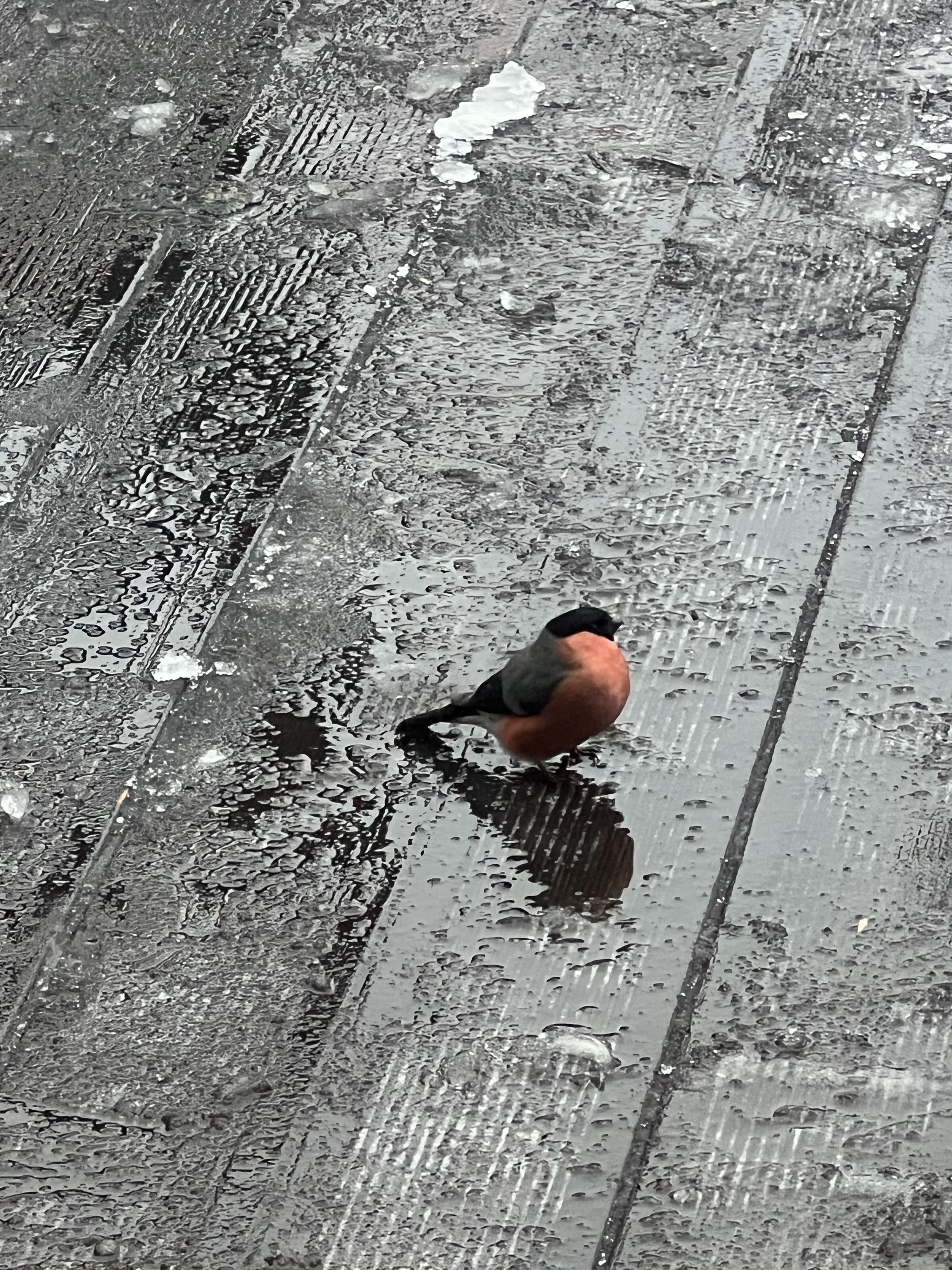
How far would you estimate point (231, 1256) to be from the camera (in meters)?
3.00

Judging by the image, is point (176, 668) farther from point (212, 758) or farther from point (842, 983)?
point (842, 983)

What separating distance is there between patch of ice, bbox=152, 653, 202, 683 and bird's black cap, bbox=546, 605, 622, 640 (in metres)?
0.97

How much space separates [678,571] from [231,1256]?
211 centimetres

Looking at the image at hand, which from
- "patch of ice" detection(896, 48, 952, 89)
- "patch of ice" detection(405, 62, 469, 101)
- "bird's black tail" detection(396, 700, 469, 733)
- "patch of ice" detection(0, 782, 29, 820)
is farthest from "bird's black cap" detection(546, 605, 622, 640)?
"patch of ice" detection(896, 48, 952, 89)

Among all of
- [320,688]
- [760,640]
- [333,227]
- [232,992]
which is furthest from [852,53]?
[232,992]

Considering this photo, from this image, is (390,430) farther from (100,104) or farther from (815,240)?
(100,104)

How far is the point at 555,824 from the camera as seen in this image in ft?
12.5

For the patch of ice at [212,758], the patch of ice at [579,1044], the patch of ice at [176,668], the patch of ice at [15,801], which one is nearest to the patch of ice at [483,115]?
the patch of ice at [176,668]

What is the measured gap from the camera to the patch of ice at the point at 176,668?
4.12m

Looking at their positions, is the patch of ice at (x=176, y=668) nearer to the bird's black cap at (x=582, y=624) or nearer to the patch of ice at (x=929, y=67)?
the bird's black cap at (x=582, y=624)

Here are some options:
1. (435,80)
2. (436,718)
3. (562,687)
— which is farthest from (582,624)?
(435,80)

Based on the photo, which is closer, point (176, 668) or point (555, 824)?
point (555, 824)

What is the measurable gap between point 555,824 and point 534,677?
1.21 feet

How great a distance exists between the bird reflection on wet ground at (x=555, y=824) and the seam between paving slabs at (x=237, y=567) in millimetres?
689
